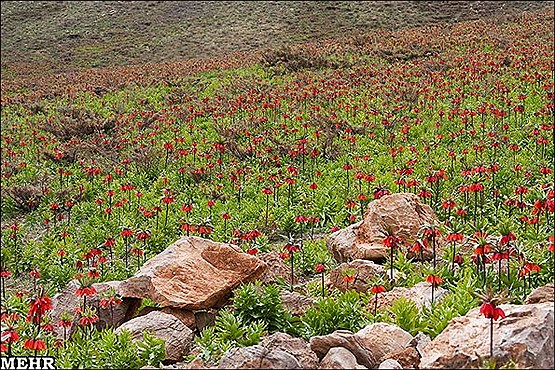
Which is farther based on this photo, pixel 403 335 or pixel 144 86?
pixel 144 86

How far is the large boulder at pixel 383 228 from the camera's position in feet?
30.0

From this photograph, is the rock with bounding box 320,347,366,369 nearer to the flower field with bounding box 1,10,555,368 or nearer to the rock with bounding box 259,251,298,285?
the flower field with bounding box 1,10,555,368

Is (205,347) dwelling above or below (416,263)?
above

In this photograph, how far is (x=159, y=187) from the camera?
15406 mm

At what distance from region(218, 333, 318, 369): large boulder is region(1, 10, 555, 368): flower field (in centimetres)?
74

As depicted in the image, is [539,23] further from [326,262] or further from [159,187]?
[326,262]

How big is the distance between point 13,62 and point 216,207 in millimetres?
40595

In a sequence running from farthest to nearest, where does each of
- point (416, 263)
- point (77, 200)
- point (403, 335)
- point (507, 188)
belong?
point (77, 200), point (507, 188), point (416, 263), point (403, 335)

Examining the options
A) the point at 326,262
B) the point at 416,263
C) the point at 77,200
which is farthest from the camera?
the point at 77,200

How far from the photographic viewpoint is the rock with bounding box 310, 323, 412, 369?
5516 millimetres

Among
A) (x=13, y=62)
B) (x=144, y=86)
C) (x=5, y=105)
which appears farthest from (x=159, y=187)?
(x=13, y=62)

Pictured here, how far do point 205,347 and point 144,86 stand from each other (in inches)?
959
